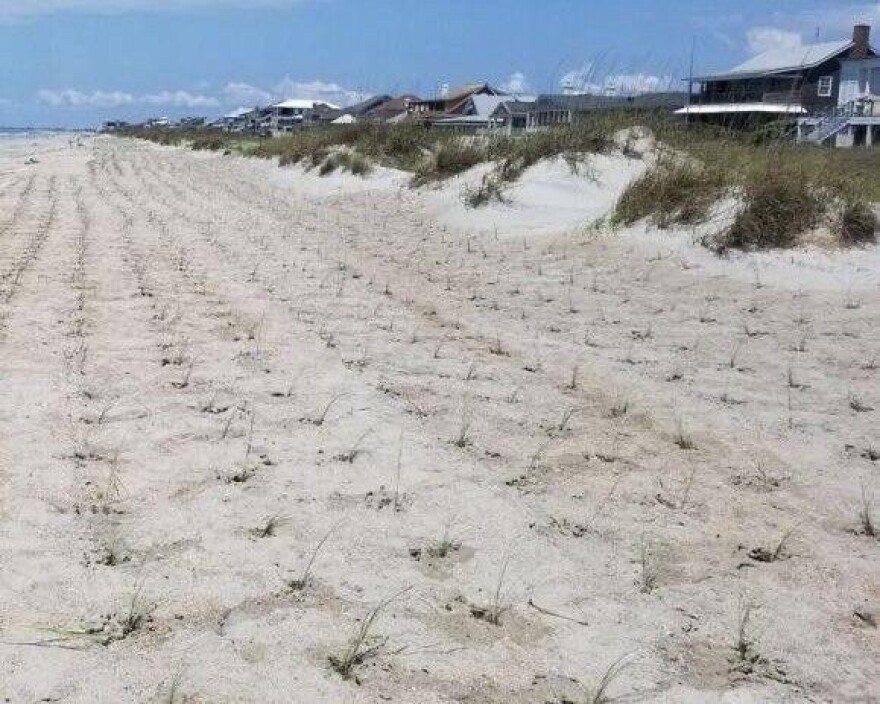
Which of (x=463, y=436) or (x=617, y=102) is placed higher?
(x=617, y=102)

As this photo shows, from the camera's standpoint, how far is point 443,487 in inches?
129

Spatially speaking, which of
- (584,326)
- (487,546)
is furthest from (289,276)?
→ (487,546)

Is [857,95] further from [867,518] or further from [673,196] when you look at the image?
[867,518]

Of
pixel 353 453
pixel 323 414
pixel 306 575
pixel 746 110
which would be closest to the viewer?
pixel 306 575

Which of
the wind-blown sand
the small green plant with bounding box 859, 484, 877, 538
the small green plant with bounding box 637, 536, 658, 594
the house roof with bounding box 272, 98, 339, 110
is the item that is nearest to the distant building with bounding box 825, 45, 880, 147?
the wind-blown sand

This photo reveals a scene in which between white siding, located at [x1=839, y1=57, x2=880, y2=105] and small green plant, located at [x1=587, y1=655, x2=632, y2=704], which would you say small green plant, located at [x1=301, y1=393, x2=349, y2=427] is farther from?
white siding, located at [x1=839, y1=57, x2=880, y2=105]

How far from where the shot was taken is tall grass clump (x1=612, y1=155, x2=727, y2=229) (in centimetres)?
805

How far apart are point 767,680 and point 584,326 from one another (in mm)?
3707

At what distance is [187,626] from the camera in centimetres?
235

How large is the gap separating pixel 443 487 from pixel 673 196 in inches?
232

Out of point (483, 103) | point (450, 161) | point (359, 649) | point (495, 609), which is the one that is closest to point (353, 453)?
point (495, 609)

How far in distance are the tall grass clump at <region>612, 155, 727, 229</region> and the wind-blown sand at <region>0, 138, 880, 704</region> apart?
3.74 ft

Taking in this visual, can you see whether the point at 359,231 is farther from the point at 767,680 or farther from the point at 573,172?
the point at 767,680

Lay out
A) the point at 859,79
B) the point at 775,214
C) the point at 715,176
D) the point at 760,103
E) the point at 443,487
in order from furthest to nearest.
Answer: the point at 859,79 → the point at 760,103 → the point at 715,176 → the point at 775,214 → the point at 443,487
